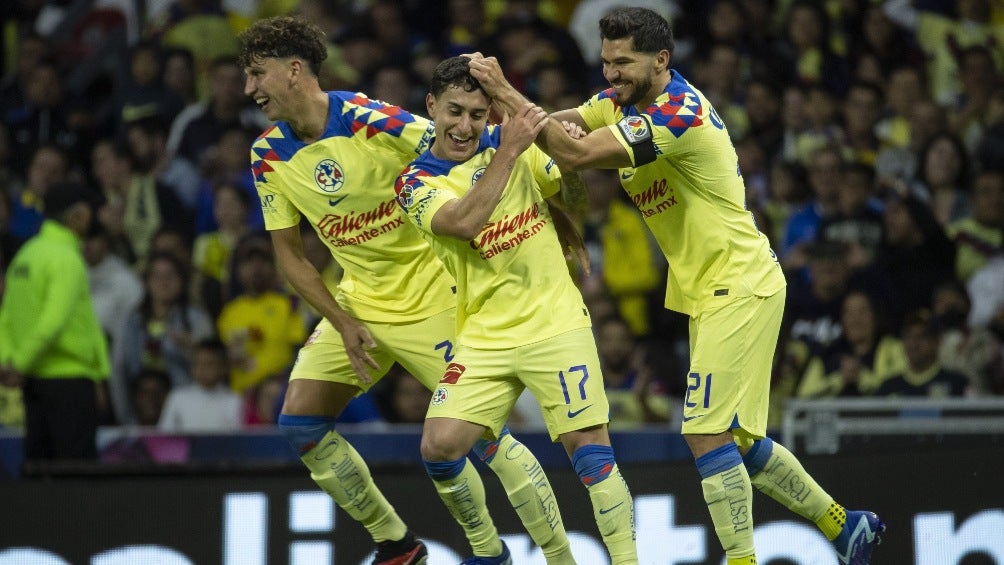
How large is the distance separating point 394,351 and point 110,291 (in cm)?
494

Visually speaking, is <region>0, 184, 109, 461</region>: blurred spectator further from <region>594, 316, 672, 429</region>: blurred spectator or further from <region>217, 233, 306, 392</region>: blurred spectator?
<region>594, 316, 672, 429</region>: blurred spectator

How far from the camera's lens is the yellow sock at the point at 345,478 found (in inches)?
262

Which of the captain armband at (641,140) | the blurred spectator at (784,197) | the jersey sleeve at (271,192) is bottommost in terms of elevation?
the blurred spectator at (784,197)

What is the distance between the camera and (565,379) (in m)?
5.93

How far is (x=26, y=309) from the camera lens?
29.7 feet

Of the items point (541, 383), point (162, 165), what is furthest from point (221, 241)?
point (541, 383)

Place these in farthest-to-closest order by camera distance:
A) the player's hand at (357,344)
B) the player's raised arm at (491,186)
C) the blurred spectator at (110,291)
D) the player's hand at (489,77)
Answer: the blurred spectator at (110,291) → the player's hand at (357,344) → the player's hand at (489,77) → the player's raised arm at (491,186)

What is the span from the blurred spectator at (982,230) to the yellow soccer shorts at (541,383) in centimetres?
532

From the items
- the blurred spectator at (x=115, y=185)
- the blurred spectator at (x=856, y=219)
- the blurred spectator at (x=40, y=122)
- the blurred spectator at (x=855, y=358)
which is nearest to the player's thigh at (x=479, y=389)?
the blurred spectator at (x=855, y=358)

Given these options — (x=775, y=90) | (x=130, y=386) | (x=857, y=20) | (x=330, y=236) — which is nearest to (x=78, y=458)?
(x=130, y=386)

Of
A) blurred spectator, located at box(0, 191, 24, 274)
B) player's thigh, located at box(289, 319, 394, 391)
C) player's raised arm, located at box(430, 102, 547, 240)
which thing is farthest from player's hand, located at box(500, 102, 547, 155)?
blurred spectator, located at box(0, 191, 24, 274)

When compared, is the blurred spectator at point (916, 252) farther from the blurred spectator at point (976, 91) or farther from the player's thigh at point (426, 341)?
the player's thigh at point (426, 341)

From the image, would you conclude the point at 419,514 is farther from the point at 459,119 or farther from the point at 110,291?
the point at 110,291

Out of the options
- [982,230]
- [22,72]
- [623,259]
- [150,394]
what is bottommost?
[150,394]
